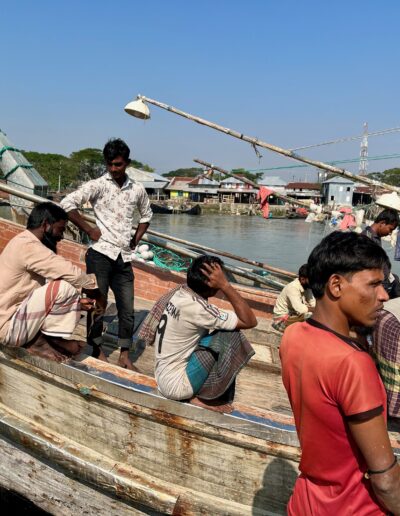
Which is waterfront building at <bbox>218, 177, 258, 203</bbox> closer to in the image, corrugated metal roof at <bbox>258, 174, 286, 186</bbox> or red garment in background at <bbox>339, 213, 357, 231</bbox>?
corrugated metal roof at <bbox>258, 174, 286, 186</bbox>

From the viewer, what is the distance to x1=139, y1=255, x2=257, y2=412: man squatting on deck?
2.18m

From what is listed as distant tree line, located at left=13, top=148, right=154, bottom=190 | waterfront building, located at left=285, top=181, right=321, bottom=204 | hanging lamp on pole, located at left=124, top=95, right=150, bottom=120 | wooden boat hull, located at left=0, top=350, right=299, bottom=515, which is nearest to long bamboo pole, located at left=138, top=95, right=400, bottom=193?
hanging lamp on pole, located at left=124, top=95, right=150, bottom=120

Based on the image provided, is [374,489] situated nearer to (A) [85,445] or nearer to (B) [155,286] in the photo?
(A) [85,445]

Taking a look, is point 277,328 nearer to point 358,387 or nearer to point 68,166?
point 358,387

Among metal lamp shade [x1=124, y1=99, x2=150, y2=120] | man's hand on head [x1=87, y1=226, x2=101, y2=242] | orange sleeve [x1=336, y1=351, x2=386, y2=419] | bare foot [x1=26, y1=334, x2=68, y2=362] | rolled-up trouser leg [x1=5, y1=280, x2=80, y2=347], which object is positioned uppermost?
metal lamp shade [x1=124, y1=99, x2=150, y2=120]

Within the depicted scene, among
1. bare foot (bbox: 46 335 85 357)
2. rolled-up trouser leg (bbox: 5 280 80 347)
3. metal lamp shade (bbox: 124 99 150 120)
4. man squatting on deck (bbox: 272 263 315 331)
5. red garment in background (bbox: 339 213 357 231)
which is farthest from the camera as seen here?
red garment in background (bbox: 339 213 357 231)

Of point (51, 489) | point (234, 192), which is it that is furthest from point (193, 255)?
point (234, 192)

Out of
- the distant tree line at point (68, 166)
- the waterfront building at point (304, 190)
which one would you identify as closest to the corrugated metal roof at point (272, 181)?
the waterfront building at point (304, 190)

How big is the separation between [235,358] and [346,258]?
3.76 feet

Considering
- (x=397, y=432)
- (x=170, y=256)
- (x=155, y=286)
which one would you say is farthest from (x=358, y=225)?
(x=397, y=432)

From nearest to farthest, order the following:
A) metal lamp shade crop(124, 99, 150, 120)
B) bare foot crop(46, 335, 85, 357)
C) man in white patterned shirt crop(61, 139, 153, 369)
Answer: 1. bare foot crop(46, 335, 85, 357)
2. man in white patterned shirt crop(61, 139, 153, 369)
3. metal lamp shade crop(124, 99, 150, 120)

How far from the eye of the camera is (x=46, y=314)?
106 inches

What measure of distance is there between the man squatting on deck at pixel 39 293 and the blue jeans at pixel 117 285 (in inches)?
23.7

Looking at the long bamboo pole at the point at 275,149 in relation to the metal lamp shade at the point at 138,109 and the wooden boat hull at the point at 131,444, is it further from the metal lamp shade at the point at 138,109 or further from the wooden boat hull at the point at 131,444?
the wooden boat hull at the point at 131,444
